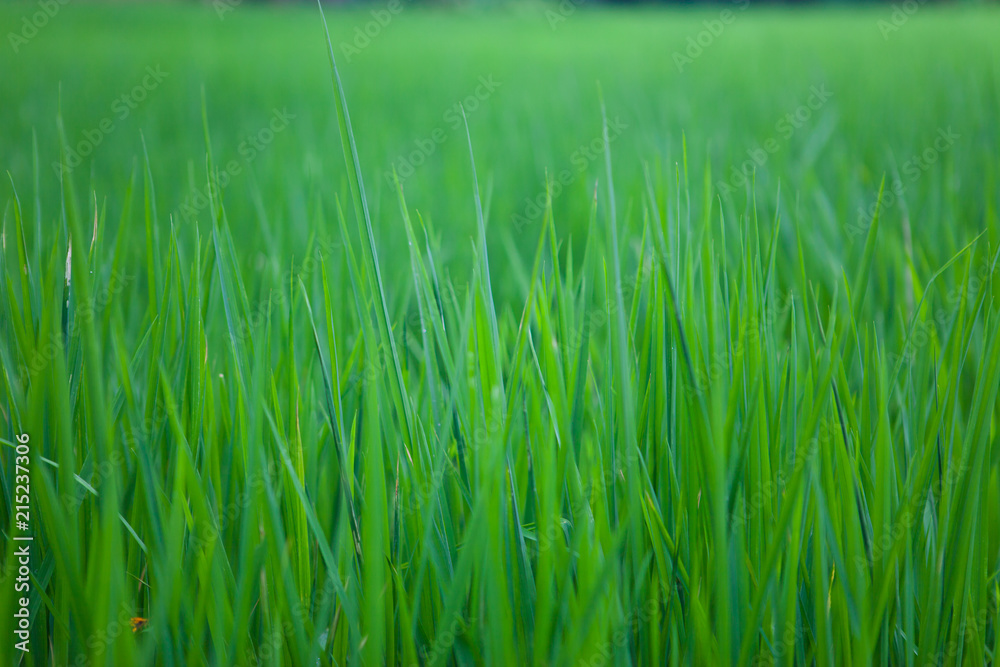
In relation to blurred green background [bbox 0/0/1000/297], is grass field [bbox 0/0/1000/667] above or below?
below

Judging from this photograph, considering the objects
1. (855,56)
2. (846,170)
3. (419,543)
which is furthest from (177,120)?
(855,56)

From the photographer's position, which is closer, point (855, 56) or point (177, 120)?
point (177, 120)

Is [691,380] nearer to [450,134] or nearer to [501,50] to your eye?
[450,134]

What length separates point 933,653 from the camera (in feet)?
1.39

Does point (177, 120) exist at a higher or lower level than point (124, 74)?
lower

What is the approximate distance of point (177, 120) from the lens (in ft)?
8.00

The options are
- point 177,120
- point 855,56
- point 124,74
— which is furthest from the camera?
point 855,56

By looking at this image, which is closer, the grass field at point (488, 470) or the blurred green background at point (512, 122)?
the grass field at point (488, 470)

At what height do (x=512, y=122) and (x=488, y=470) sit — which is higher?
(x=512, y=122)

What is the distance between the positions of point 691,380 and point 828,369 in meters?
0.09

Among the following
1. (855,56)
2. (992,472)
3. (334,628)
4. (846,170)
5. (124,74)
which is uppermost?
(855,56)

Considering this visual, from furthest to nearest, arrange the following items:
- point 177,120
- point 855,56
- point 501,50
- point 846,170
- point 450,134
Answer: point 501,50, point 855,56, point 177,120, point 450,134, point 846,170

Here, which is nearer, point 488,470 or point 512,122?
point 488,470

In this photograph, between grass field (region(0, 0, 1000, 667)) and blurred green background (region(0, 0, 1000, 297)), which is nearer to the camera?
grass field (region(0, 0, 1000, 667))
